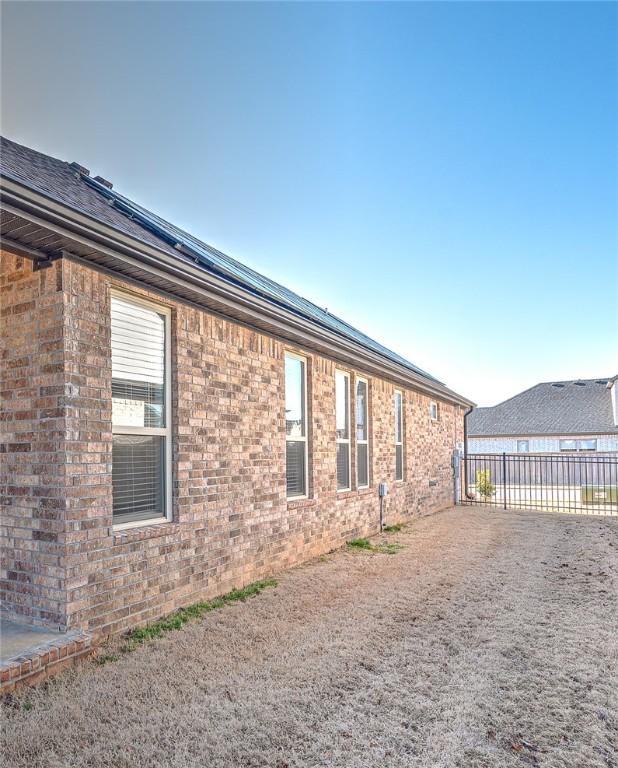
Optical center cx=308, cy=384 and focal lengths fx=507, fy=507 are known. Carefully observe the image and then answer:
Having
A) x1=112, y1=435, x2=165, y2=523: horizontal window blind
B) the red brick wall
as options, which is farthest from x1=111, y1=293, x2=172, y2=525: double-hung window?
the red brick wall

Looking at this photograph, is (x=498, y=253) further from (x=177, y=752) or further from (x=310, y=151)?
(x=177, y=752)

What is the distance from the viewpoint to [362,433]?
31.0 ft

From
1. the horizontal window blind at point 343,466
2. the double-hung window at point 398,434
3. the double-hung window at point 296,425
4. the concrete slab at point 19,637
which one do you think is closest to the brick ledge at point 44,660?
the concrete slab at point 19,637

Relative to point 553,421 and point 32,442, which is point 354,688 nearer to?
point 32,442

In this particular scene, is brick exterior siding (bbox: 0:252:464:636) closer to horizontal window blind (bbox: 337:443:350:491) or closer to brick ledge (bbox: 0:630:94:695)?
brick ledge (bbox: 0:630:94:695)

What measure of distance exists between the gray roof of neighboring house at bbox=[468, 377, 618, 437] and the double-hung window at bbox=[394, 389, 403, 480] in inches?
781

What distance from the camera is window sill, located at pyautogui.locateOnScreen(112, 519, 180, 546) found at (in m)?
4.24

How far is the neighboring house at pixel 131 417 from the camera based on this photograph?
3834 mm

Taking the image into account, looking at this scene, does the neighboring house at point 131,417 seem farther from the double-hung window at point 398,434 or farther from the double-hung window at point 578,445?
the double-hung window at point 578,445

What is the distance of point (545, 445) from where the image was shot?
28281 mm

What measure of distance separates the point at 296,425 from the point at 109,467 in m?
3.49

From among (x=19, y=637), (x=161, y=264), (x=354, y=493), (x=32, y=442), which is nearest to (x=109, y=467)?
(x=32, y=442)

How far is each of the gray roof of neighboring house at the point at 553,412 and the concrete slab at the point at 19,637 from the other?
28554 mm

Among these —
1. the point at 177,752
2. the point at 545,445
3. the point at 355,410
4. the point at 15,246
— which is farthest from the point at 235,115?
the point at 545,445
